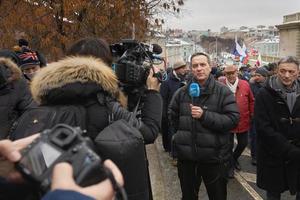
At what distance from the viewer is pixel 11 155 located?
1314 mm

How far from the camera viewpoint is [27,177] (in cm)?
126

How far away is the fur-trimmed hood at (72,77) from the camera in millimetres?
2021

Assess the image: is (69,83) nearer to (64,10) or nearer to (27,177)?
(27,177)

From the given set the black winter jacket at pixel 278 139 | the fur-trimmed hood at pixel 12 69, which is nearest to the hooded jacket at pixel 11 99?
the fur-trimmed hood at pixel 12 69

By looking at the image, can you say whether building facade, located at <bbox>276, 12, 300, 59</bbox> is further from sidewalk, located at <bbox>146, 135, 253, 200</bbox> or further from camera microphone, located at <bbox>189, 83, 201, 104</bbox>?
camera microphone, located at <bbox>189, 83, 201, 104</bbox>

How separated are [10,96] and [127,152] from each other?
6.21ft

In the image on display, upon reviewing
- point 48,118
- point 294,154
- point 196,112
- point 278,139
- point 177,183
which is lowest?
point 177,183

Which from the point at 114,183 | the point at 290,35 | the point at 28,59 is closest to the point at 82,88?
the point at 114,183

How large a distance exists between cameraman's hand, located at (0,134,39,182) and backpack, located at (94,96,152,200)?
17.4 inches

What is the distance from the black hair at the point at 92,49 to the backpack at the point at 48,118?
546 mm

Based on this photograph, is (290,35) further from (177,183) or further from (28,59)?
(28,59)

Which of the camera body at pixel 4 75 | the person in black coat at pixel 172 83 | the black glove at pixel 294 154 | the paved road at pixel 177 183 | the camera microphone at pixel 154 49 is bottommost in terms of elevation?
the paved road at pixel 177 183

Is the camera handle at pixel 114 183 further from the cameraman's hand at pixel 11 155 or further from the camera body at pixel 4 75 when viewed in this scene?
the camera body at pixel 4 75

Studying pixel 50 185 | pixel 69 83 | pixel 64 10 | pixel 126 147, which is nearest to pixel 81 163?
pixel 50 185
